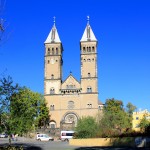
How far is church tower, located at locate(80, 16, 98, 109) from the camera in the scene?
287 feet

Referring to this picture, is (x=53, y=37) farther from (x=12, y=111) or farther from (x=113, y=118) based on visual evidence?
(x=12, y=111)

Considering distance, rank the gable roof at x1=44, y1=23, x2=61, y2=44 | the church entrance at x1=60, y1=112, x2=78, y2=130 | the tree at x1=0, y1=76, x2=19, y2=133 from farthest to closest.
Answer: the gable roof at x1=44, y1=23, x2=61, y2=44
the church entrance at x1=60, y1=112, x2=78, y2=130
the tree at x1=0, y1=76, x2=19, y2=133

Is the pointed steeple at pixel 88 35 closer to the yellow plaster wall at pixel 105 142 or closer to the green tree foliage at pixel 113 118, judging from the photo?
the green tree foliage at pixel 113 118

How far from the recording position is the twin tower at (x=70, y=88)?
285ft

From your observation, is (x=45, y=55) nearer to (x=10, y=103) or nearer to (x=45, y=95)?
(x=45, y=95)

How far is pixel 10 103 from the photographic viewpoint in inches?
968

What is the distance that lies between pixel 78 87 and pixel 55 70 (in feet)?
23.2

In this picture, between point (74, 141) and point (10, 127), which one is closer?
point (10, 127)

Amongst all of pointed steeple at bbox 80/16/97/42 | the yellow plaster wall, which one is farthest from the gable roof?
the yellow plaster wall

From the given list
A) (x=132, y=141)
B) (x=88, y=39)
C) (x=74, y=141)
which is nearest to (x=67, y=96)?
(x=88, y=39)

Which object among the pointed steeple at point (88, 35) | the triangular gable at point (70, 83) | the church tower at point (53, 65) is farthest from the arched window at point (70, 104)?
the pointed steeple at point (88, 35)

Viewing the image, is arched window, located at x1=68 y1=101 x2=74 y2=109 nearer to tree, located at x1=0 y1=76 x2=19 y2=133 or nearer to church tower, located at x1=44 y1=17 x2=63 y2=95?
church tower, located at x1=44 y1=17 x2=63 y2=95

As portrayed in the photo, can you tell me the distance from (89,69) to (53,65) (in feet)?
29.6

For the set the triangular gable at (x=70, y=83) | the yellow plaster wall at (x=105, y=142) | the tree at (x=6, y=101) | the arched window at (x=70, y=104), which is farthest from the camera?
the triangular gable at (x=70, y=83)
